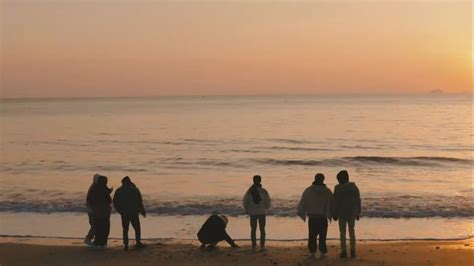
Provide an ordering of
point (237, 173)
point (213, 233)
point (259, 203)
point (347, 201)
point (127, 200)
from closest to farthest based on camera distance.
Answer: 1. point (347, 201)
2. point (259, 203)
3. point (127, 200)
4. point (213, 233)
5. point (237, 173)

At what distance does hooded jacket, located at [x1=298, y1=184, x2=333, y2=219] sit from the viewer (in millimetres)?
10469

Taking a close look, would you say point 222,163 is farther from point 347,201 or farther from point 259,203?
point 347,201

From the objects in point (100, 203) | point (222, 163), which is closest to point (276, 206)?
point (100, 203)

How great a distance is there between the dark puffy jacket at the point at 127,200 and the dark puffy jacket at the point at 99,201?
0.24 m

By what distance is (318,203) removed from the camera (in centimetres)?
1048

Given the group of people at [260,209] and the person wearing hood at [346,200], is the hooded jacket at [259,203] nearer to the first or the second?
the group of people at [260,209]

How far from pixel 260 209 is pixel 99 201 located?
328cm

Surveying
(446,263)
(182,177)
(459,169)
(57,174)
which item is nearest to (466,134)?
(459,169)

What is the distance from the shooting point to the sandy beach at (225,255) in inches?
413

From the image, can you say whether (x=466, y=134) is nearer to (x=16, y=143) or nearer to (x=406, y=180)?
(x=406, y=180)

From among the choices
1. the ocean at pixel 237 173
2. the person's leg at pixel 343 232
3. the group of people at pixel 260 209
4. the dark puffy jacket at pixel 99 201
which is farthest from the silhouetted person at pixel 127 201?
the person's leg at pixel 343 232

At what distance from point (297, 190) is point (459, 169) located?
484 inches

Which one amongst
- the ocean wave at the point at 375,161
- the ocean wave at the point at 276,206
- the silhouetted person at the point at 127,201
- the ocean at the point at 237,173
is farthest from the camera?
the ocean wave at the point at 375,161

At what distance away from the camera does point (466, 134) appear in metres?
54.2
